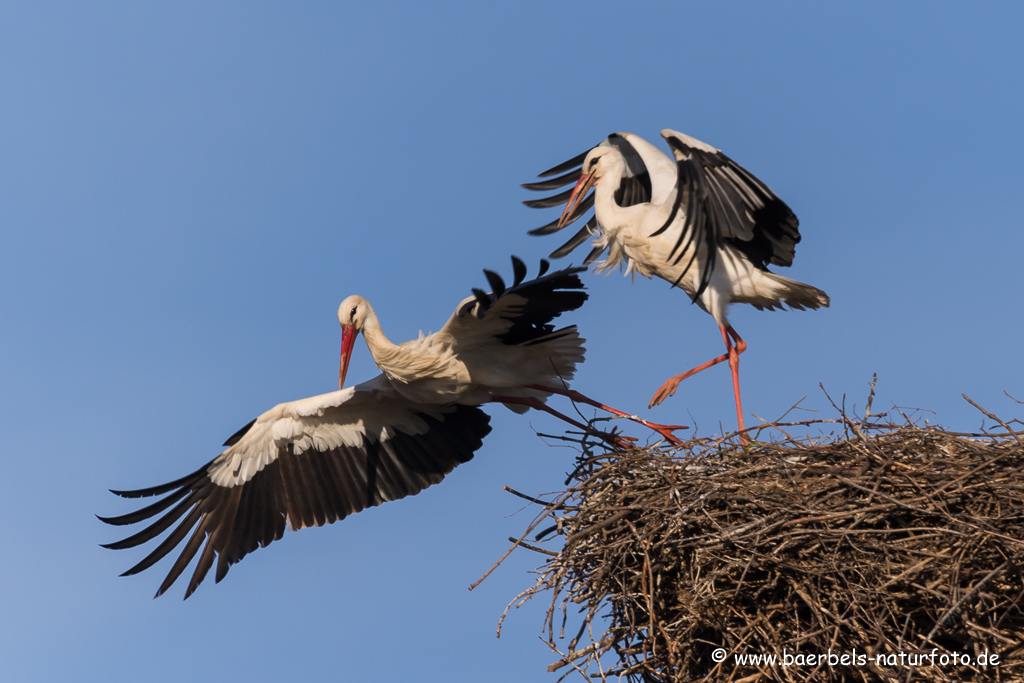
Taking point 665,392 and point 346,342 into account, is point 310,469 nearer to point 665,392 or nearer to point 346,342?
point 346,342

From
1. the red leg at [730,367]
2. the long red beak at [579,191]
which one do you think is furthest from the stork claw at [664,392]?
the long red beak at [579,191]

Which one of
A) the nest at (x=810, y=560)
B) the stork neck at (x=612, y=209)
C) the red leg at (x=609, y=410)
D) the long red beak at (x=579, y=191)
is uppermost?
the long red beak at (x=579, y=191)

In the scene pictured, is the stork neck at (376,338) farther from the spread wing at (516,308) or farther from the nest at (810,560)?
the nest at (810,560)

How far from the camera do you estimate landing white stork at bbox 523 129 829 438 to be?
569cm

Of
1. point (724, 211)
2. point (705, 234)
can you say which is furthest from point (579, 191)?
point (724, 211)

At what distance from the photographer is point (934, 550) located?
13.8ft

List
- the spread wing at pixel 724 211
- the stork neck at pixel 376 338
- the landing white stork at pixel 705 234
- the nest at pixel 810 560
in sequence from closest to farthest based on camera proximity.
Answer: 1. the nest at pixel 810 560
2. the spread wing at pixel 724 211
3. the landing white stork at pixel 705 234
4. the stork neck at pixel 376 338

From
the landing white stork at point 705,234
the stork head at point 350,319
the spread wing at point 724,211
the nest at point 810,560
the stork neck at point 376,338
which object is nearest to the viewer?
the nest at point 810,560

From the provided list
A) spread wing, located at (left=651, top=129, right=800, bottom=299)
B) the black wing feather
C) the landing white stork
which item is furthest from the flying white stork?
spread wing, located at (left=651, top=129, right=800, bottom=299)

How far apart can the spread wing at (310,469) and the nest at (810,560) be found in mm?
1932

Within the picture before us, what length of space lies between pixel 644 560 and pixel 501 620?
0.72 metres

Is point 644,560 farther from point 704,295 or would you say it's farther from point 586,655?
point 704,295

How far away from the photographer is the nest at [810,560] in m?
4.13

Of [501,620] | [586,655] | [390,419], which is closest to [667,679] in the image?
[586,655]
